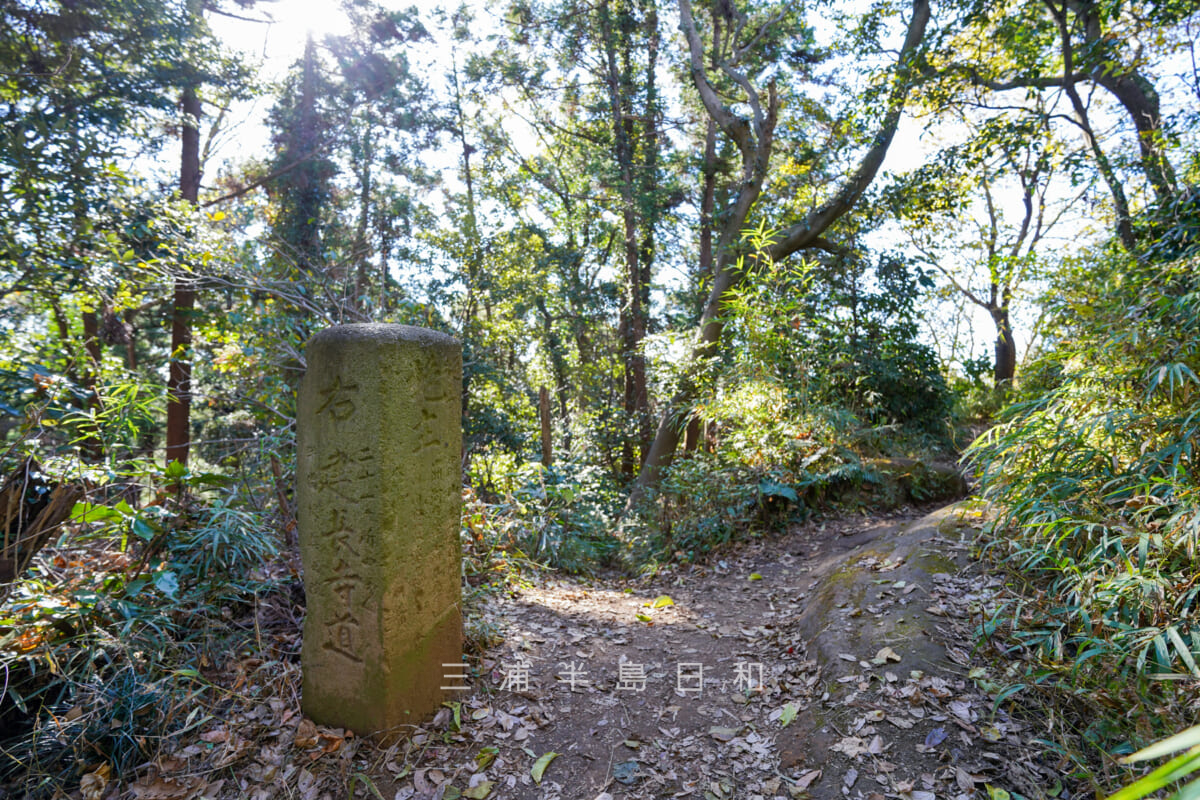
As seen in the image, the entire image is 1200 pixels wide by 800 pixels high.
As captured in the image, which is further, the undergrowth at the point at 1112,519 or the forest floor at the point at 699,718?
the forest floor at the point at 699,718

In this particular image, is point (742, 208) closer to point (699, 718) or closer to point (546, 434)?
point (546, 434)

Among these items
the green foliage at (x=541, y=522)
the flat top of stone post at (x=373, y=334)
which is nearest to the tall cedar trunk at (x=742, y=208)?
the green foliage at (x=541, y=522)

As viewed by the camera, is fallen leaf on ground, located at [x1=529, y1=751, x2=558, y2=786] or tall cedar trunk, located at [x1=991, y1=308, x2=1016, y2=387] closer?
fallen leaf on ground, located at [x1=529, y1=751, x2=558, y2=786]

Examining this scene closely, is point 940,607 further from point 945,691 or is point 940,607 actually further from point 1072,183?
point 1072,183

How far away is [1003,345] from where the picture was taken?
1284 centimetres

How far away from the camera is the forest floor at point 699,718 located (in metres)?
2.42

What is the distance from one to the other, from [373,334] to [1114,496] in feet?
11.5

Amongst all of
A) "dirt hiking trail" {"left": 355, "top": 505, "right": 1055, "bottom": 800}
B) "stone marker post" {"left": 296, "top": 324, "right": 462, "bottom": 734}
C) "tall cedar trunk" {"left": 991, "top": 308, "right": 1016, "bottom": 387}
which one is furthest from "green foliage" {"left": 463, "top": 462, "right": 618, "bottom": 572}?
"tall cedar trunk" {"left": 991, "top": 308, "right": 1016, "bottom": 387}

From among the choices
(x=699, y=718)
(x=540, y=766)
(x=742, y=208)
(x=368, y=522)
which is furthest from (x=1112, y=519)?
(x=742, y=208)

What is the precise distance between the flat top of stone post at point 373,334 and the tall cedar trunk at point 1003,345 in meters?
13.0

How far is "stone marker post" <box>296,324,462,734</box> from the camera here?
8.59ft

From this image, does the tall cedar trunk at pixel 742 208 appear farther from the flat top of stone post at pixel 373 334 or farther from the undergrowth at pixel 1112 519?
the flat top of stone post at pixel 373 334

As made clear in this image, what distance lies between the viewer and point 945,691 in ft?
8.61

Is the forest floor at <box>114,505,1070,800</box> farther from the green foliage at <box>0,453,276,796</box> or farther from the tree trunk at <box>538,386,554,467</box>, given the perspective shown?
the tree trunk at <box>538,386,554,467</box>
